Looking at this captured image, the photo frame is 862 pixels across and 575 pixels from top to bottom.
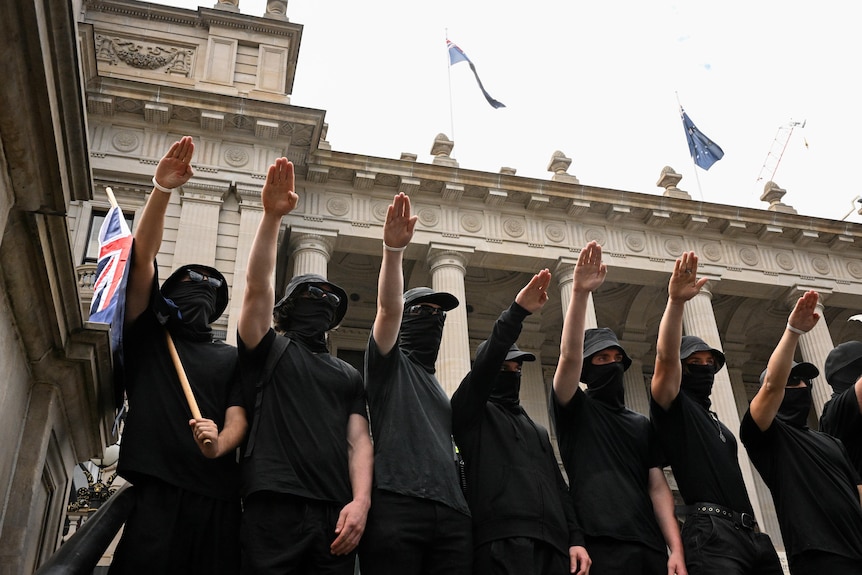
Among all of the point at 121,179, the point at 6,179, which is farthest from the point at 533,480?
the point at 121,179

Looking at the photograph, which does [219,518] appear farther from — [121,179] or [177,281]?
[121,179]

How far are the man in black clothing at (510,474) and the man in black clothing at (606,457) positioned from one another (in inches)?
6.6

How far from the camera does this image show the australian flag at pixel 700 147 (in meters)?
24.6

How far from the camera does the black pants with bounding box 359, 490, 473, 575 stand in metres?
3.49

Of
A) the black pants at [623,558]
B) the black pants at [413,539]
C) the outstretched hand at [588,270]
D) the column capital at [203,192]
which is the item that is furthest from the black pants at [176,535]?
the column capital at [203,192]

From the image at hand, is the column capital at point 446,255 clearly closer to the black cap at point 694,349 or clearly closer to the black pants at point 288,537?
the black cap at point 694,349

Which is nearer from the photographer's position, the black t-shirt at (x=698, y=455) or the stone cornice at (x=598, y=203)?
the black t-shirt at (x=698, y=455)

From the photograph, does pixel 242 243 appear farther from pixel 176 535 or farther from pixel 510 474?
pixel 176 535

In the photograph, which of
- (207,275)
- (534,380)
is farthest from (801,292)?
(207,275)

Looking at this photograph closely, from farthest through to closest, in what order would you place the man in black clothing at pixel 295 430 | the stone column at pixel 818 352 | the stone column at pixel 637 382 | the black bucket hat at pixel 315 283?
the stone column at pixel 637 382
the stone column at pixel 818 352
the black bucket hat at pixel 315 283
the man in black clothing at pixel 295 430

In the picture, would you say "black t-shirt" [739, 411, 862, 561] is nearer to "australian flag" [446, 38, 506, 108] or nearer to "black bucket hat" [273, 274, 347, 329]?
"black bucket hat" [273, 274, 347, 329]

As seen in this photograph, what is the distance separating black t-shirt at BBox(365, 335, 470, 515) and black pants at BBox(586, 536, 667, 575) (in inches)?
36.9

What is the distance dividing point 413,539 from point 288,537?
0.60 m

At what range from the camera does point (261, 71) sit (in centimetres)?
1959
